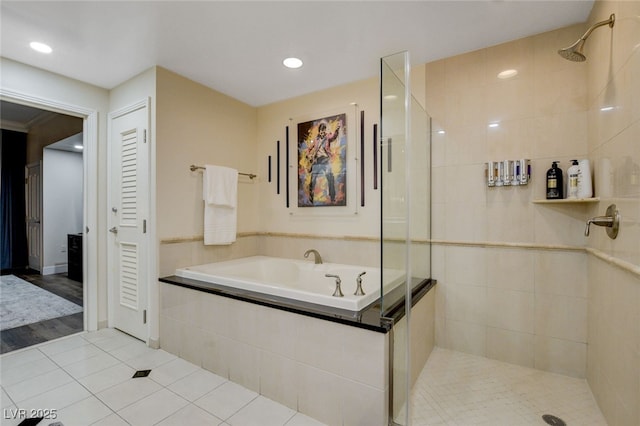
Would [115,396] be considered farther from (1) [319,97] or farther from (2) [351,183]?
(1) [319,97]

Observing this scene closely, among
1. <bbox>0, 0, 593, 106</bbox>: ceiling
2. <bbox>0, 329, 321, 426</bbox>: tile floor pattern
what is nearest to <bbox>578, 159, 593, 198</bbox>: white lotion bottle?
<bbox>0, 0, 593, 106</bbox>: ceiling

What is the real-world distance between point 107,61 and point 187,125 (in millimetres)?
732

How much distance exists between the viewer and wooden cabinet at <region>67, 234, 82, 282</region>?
14.6 ft

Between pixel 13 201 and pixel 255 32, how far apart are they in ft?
19.2

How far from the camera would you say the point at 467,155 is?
2303 mm

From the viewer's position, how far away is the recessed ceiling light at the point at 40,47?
2.11 m

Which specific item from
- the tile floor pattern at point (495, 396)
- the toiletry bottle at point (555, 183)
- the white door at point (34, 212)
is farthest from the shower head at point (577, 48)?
the white door at point (34, 212)

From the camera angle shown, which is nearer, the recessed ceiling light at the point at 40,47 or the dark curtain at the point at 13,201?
the recessed ceiling light at the point at 40,47

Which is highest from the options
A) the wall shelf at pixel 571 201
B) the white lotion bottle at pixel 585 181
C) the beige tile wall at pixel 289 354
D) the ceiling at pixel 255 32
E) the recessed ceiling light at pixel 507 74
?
the ceiling at pixel 255 32

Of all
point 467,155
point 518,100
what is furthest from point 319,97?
point 518,100

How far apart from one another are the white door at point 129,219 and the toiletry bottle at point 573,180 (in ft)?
10.2

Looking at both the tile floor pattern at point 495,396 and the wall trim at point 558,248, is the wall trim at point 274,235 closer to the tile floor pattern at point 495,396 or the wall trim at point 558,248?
the wall trim at point 558,248

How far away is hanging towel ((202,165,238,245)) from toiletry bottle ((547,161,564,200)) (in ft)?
8.57

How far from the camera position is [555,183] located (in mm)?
1924
